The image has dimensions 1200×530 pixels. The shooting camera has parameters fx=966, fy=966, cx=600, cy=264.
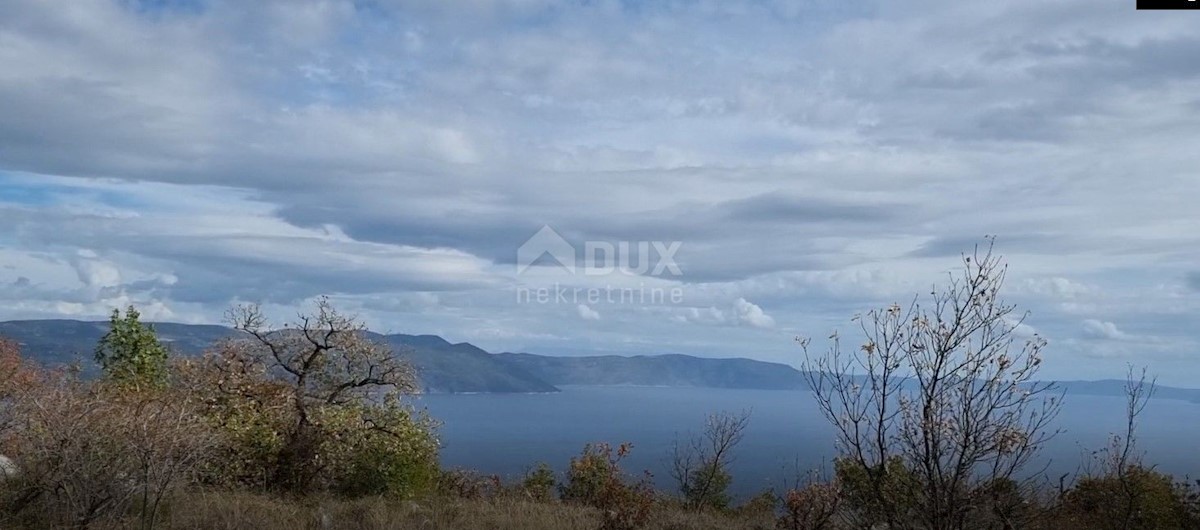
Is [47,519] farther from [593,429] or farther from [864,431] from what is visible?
[593,429]

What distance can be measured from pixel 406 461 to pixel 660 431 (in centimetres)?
9619

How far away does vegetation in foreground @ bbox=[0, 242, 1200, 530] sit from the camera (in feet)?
25.0

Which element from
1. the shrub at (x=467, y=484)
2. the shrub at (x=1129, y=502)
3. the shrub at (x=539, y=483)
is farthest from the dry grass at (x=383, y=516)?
the shrub at (x=1129, y=502)

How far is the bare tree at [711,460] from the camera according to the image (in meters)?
22.6

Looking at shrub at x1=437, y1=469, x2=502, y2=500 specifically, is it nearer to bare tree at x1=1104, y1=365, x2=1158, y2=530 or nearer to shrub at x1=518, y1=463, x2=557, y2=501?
shrub at x1=518, y1=463, x2=557, y2=501

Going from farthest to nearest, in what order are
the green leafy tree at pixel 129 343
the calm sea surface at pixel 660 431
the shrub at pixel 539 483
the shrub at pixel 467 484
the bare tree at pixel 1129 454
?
the calm sea surface at pixel 660 431, the green leafy tree at pixel 129 343, the shrub at pixel 539 483, the shrub at pixel 467 484, the bare tree at pixel 1129 454

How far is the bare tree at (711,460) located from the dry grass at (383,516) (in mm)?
8022

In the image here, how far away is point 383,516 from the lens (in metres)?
11.9

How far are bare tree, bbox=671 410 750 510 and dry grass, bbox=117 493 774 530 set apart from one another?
8.02 metres

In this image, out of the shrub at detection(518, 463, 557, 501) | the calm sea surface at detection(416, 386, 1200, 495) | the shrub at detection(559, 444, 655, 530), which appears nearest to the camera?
the shrub at detection(559, 444, 655, 530)

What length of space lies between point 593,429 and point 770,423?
2392 cm

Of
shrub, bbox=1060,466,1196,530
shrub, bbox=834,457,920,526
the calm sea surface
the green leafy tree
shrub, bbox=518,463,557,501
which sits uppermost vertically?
the green leafy tree

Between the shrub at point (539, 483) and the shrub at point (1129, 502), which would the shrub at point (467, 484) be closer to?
the shrub at point (539, 483)

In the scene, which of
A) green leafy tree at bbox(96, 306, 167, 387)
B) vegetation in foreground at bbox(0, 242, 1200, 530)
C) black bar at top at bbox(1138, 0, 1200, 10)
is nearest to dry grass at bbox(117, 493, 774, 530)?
vegetation in foreground at bbox(0, 242, 1200, 530)
